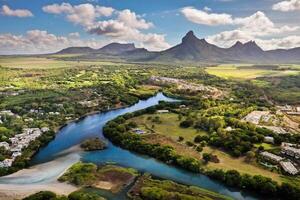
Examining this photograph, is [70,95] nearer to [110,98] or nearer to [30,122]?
[110,98]

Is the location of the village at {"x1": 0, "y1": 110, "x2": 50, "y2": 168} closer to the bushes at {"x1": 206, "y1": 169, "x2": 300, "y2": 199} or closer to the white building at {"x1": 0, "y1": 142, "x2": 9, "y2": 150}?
the white building at {"x1": 0, "y1": 142, "x2": 9, "y2": 150}

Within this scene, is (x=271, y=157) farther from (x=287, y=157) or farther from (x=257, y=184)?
(x=257, y=184)

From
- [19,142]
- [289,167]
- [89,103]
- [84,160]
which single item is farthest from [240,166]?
[89,103]

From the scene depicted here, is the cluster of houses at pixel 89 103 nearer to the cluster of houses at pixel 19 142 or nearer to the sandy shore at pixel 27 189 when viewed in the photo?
the cluster of houses at pixel 19 142

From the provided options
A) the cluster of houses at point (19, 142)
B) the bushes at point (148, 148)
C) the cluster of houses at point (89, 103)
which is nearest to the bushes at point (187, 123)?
the bushes at point (148, 148)

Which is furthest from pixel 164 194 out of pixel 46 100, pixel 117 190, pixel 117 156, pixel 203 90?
pixel 203 90

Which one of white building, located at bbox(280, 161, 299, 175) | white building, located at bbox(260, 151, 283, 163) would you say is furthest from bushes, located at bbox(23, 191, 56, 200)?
white building, located at bbox(280, 161, 299, 175)

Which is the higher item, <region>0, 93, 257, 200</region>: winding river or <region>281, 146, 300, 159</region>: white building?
<region>281, 146, 300, 159</region>: white building
